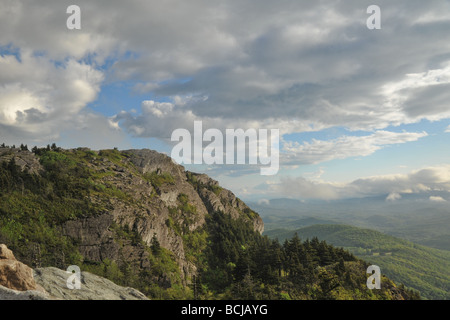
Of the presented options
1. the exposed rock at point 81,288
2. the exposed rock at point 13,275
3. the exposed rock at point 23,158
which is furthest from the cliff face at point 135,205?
the exposed rock at point 13,275

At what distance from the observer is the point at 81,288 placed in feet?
89.4

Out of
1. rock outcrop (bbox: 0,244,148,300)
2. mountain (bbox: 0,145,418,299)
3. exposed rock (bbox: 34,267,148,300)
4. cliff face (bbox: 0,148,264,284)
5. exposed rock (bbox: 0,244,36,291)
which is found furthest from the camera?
cliff face (bbox: 0,148,264,284)

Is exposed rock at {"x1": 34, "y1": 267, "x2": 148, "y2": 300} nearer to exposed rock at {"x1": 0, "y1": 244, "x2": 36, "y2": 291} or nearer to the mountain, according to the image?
exposed rock at {"x1": 0, "y1": 244, "x2": 36, "y2": 291}

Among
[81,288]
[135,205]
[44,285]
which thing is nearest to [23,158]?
[135,205]

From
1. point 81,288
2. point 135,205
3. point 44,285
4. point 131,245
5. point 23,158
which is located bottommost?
point 131,245

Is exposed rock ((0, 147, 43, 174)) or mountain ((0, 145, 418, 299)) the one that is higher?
exposed rock ((0, 147, 43, 174))

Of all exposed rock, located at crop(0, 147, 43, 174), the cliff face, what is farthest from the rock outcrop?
exposed rock, located at crop(0, 147, 43, 174)

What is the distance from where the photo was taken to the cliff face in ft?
182

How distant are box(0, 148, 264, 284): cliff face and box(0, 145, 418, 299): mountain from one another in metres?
0.30

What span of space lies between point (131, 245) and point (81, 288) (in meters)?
35.1

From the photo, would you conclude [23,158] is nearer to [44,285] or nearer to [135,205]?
[135,205]

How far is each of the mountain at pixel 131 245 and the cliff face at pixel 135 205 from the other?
0.97 ft

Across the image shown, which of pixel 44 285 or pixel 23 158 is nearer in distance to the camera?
pixel 44 285
